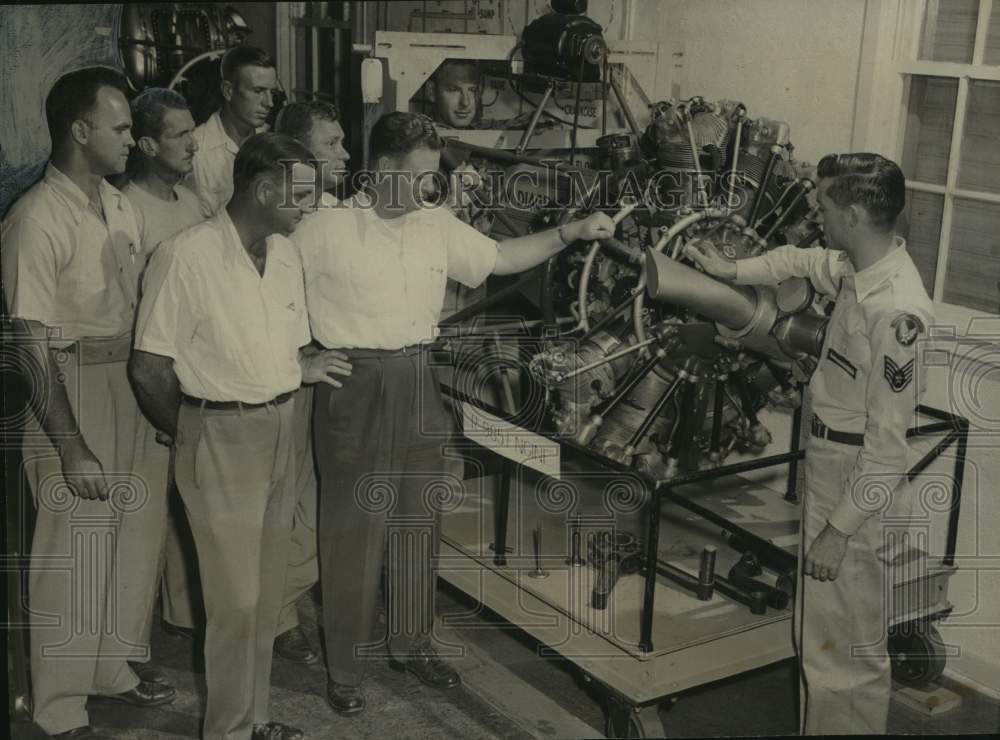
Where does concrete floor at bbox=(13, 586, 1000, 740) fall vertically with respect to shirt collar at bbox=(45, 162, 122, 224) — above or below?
below

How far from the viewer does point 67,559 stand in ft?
10.8

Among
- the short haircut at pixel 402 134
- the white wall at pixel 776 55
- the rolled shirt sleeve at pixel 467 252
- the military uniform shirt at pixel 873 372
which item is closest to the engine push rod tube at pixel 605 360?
the rolled shirt sleeve at pixel 467 252

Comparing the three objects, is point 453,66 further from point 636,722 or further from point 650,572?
point 636,722

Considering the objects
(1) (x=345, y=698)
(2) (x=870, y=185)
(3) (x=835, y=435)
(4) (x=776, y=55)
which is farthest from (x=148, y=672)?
(4) (x=776, y=55)

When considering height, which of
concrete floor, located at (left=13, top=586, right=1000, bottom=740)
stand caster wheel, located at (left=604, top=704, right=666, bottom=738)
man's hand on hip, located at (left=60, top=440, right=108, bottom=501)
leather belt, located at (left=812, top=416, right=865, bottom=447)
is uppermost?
leather belt, located at (left=812, top=416, right=865, bottom=447)

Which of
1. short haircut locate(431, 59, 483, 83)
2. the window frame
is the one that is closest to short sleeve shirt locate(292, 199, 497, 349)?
short haircut locate(431, 59, 483, 83)

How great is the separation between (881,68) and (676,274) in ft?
2.74

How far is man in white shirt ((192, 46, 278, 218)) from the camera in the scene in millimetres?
3500

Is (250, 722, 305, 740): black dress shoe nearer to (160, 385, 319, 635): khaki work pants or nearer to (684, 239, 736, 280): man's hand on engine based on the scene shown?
(160, 385, 319, 635): khaki work pants

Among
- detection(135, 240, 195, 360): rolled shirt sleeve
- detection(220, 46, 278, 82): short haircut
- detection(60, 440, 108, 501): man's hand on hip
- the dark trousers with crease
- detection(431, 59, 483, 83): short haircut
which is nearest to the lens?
detection(135, 240, 195, 360): rolled shirt sleeve

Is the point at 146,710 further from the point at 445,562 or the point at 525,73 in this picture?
the point at 525,73

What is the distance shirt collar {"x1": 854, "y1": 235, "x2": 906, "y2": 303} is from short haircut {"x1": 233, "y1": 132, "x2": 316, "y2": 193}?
1.37 m

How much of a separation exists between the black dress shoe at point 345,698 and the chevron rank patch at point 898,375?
169cm

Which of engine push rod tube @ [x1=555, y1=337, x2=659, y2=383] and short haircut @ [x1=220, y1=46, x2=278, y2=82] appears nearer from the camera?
short haircut @ [x1=220, y1=46, x2=278, y2=82]
